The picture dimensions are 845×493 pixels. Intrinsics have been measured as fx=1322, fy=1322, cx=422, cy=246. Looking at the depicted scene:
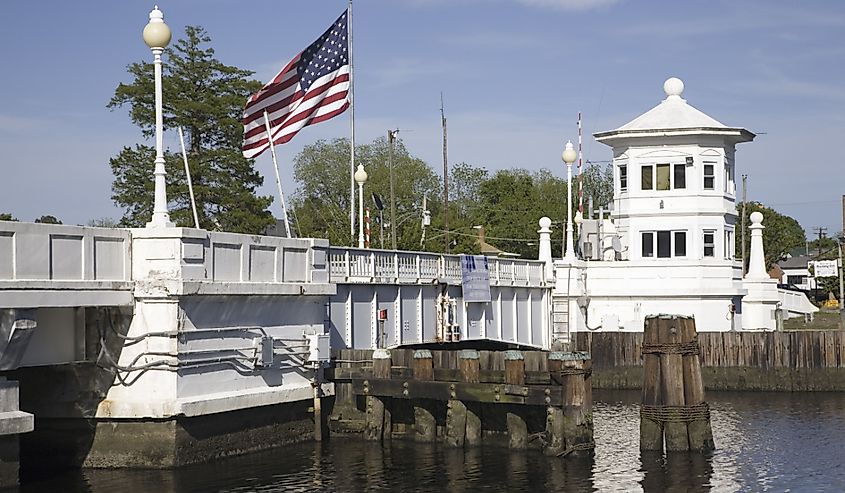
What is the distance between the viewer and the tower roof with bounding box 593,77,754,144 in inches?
2240

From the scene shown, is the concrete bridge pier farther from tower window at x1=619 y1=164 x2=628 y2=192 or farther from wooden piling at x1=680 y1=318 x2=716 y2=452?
tower window at x1=619 y1=164 x2=628 y2=192

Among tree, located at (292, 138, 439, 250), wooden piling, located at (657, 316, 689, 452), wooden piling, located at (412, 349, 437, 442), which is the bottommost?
wooden piling, located at (412, 349, 437, 442)

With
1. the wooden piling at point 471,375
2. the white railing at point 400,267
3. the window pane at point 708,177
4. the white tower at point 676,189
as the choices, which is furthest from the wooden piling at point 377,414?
the window pane at point 708,177

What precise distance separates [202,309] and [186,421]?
2581mm

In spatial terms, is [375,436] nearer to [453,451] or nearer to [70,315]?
[453,451]

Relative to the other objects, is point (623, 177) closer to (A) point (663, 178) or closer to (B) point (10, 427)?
(A) point (663, 178)

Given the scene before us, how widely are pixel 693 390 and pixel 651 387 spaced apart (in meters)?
1.00

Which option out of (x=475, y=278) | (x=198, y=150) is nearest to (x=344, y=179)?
(x=198, y=150)

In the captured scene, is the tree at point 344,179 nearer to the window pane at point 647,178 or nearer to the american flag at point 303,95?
the window pane at point 647,178

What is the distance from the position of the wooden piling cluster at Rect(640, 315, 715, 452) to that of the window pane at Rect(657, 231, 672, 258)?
25425 mm

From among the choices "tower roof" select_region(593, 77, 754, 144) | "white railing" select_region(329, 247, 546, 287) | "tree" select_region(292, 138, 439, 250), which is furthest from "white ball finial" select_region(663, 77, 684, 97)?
"tree" select_region(292, 138, 439, 250)

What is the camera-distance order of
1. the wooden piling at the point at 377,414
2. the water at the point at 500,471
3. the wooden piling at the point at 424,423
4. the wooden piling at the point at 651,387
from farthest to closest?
the wooden piling at the point at 424,423 → the wooden piling at the point at 377,414 → the wooden piling at the point at 651,387 → the water at the point at 500,471

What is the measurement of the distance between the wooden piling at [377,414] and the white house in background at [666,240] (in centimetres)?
2123

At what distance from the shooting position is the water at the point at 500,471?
2866 centimetres
